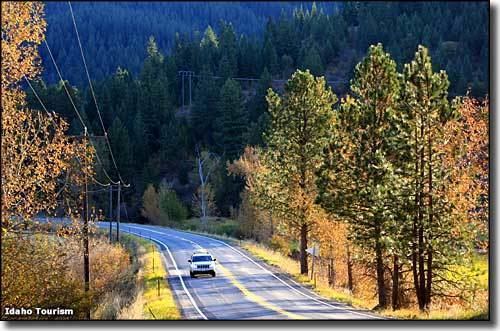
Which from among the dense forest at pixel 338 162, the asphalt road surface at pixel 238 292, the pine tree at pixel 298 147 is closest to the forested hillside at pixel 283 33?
the dense forest at pixel 338 162

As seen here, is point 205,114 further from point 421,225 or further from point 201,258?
point 421,225

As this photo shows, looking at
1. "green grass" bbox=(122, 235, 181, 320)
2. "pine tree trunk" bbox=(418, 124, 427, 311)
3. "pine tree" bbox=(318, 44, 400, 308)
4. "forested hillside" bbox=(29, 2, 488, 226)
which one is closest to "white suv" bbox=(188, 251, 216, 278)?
"green grass" bbox=(122, 235, 181, 320)

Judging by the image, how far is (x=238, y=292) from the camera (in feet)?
73.2

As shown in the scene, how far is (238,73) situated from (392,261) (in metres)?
65.4

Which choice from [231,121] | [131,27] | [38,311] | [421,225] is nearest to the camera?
[38,311]

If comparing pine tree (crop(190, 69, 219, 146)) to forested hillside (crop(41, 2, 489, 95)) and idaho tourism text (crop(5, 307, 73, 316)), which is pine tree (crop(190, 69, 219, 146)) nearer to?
forested hillside (crop(41, 2, 489, 95))

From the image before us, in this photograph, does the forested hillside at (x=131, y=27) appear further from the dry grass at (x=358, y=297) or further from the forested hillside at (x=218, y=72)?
the dry grass at (x=358, y=297)

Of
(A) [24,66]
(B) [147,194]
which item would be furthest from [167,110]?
(A) [24,66]

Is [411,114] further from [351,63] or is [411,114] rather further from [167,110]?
[167,110]

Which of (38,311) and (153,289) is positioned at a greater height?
(38,311)

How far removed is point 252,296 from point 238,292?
186cm

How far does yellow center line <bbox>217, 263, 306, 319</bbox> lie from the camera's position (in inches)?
584

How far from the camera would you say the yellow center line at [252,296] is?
1482 cm

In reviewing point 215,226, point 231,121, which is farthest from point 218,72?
point 215,226
